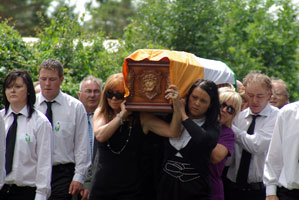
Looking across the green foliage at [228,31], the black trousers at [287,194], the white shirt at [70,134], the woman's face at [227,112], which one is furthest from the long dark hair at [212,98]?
the green foliage at [228,31]

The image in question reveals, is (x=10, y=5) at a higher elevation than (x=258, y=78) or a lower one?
higher

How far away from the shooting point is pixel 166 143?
5.56 meters

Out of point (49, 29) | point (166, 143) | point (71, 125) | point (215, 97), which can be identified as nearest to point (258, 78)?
point (215, 97)

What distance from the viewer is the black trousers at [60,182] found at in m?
6.52

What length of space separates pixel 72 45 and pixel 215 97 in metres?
5.49

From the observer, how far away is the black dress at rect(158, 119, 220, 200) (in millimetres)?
5375

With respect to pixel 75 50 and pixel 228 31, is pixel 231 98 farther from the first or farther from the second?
pixel 228 31

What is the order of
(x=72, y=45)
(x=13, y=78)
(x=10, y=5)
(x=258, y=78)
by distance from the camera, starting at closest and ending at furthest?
(x=13, y=78) → (x=258, y=78) → (x=72, y=45) → (x=10, y=5)

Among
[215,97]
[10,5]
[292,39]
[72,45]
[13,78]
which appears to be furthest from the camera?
[10,5]

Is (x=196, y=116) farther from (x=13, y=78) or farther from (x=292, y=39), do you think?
(x=292, y=39)

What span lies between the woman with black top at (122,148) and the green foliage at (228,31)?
8011 millimetres

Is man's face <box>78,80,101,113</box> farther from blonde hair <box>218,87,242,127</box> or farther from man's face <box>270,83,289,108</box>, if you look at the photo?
man's face <box>270,83,289,108</box>

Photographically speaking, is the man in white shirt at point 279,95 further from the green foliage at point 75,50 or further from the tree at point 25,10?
the tree at point 25,10

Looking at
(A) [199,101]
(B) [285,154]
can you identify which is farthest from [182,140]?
(B) [285,154]
